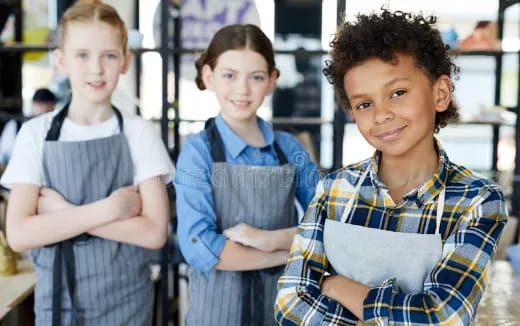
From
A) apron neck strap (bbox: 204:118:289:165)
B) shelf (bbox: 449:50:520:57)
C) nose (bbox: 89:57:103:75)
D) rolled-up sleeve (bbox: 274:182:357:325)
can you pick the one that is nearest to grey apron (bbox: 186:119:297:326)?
apron neck strap (bbox: 204:118:289:165)

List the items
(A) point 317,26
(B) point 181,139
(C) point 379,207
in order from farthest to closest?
(A) point 317,26, (B) point 181,139, (C) point 379,207

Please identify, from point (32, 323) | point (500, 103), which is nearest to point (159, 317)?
point (32, 323)

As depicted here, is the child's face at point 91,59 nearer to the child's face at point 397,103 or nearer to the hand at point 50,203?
the hand at point 50,203

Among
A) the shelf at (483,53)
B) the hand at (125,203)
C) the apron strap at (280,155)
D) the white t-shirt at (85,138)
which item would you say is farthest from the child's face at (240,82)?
the shelf at (483,53)

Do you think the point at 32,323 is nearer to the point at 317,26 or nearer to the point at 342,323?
the point at 342,323

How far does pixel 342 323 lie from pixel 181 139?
2345mm

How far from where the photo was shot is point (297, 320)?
3.58ft

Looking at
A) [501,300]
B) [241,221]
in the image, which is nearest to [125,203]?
[241,221]

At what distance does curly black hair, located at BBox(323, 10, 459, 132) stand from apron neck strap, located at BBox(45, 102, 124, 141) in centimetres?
61

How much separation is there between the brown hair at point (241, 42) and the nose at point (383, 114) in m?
0.44

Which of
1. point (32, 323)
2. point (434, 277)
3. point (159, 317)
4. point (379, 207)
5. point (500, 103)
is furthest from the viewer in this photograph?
point (500, 103)

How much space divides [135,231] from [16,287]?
0.51m

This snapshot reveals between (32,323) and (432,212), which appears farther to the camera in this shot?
(32,323)

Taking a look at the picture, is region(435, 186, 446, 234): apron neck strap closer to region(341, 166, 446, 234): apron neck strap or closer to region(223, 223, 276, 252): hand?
region(341, 166, 446, 234): apron neck strap
